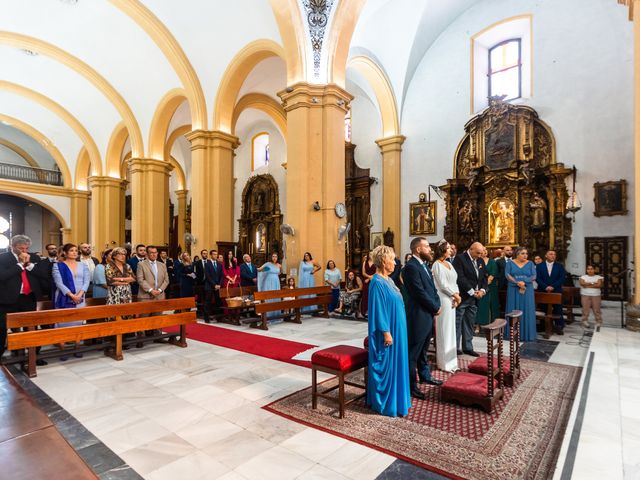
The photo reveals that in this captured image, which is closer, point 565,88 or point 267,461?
point 267,461

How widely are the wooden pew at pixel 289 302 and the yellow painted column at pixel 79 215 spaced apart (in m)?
18.5

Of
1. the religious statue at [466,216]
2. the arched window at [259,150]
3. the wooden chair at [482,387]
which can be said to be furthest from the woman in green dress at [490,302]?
the arched window at [259,150]

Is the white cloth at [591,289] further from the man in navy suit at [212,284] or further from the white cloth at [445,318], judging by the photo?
the man in navy suit at [212,284]

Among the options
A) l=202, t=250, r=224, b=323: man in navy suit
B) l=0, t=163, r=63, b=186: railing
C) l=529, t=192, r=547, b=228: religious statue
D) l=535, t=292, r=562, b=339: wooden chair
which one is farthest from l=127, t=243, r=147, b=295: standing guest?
l=0, t=163, r=63, b=186: railing

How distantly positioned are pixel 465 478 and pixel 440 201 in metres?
12.0

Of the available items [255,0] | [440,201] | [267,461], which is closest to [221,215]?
[255,0]

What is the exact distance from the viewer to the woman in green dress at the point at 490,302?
272 inches

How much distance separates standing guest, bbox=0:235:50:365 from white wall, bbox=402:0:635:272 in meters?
11.6

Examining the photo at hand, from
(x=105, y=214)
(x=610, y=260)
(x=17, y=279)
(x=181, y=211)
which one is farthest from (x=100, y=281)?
(x=181, y=211)

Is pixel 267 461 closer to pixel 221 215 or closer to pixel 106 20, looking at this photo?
pixel 221 215

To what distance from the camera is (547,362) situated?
16.9 ft

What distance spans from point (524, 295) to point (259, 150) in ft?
55.2

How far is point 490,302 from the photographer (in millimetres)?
7094

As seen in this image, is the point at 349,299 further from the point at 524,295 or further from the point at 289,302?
the point at 524,295
